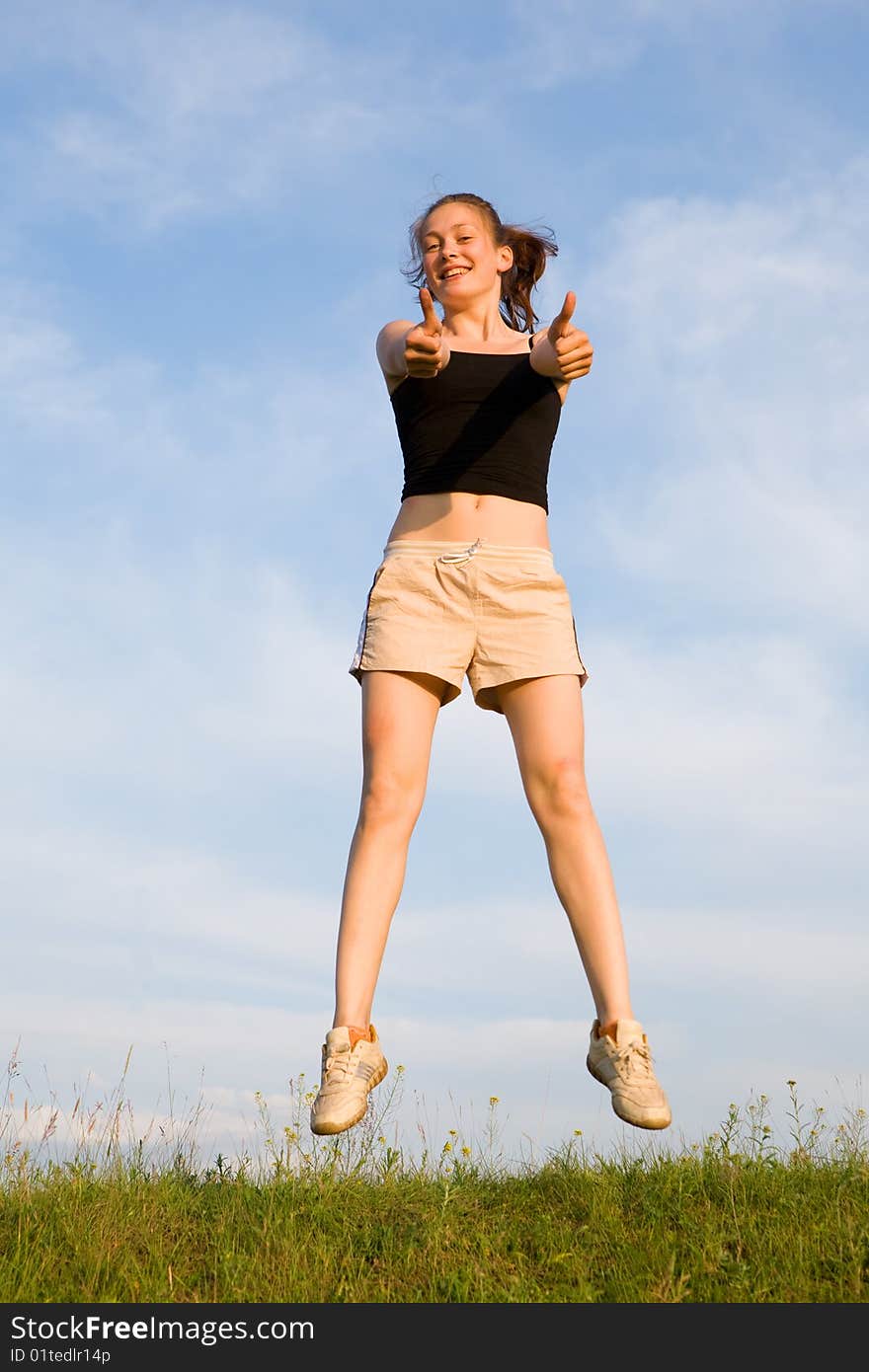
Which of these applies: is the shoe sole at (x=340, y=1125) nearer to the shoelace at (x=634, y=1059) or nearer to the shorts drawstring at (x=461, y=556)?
the shoelace at (x=634, y=1059)

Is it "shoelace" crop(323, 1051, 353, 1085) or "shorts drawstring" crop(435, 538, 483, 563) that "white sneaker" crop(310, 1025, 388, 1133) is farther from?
"shorts drawstring" crop(435, 538, 483, 563)

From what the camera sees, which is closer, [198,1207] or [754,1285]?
[754,1285]

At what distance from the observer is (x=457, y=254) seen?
5.48m

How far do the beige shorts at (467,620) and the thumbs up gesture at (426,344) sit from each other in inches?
27.5

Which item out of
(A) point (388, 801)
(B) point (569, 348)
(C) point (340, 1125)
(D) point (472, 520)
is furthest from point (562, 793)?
(B) point (569, 348)

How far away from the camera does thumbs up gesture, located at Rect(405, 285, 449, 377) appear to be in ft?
15.6

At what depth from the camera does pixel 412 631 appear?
5.10 m

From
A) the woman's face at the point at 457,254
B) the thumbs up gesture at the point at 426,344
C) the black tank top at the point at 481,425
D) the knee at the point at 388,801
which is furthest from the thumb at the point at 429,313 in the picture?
the knee at the point at 388,801

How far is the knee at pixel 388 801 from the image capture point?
16.4 feet

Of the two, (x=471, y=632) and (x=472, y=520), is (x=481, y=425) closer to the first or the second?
(x=472, y=520)

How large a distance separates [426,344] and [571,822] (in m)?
1.90
